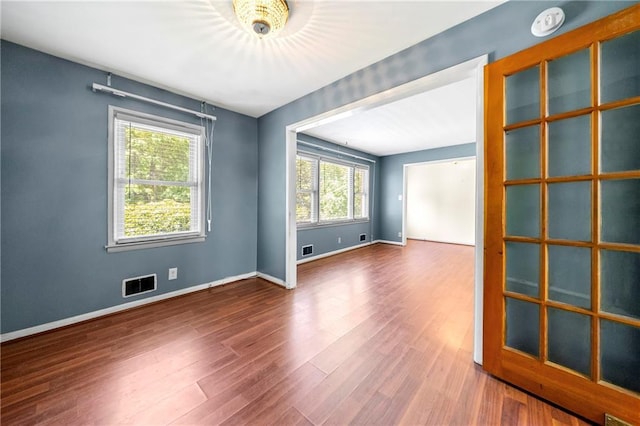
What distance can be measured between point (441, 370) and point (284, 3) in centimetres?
272

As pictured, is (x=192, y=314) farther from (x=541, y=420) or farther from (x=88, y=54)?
(x=541, y=420)

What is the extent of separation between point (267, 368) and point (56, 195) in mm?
2469

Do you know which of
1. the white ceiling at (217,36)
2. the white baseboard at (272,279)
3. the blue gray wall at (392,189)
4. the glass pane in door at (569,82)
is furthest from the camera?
the blue gray wall at (392,189)

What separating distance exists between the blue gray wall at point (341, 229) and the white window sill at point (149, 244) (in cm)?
195

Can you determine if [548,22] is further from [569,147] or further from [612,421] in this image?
[612,421]

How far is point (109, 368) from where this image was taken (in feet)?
5.39

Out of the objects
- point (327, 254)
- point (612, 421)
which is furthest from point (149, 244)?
point (612, 421)

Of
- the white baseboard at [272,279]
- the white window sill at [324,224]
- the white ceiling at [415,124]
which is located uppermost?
the white ceiling at [415,124]

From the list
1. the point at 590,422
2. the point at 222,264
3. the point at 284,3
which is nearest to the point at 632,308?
the point at 590,422

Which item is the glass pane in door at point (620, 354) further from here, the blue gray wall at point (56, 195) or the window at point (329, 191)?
the window at point (329, 191)

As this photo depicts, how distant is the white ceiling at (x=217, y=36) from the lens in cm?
159

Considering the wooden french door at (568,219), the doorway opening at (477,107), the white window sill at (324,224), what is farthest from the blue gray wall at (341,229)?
the wooden french door at (568,219)

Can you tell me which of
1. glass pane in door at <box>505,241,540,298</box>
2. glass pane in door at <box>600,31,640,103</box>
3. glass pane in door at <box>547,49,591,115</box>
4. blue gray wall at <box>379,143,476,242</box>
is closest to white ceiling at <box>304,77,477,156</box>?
blue gray wall at <box>379,143,476,242</box>

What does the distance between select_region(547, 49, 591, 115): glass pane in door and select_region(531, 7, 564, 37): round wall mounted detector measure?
197 millimetres
